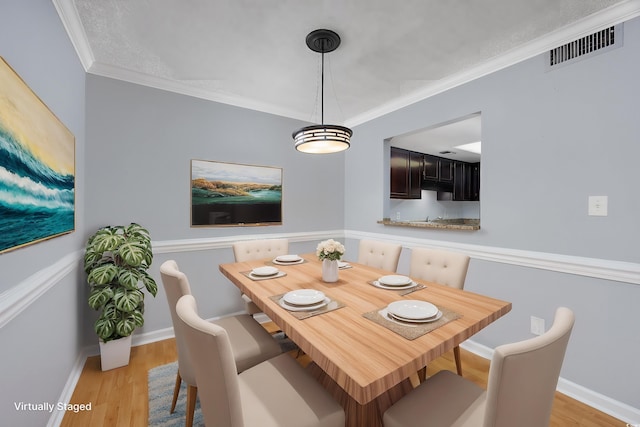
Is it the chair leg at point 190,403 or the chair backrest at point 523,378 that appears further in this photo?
the chair leg at point 190,403

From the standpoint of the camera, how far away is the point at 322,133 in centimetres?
186

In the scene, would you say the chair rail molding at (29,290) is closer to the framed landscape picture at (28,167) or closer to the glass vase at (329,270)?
the framed landscape picture at (28,167)

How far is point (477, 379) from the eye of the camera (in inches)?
81.8

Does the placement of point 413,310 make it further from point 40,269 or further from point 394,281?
point 40,269

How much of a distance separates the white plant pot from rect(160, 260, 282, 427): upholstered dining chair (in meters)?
0.86

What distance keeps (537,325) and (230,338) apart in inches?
89.9

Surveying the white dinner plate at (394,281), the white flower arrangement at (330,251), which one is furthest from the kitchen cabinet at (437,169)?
the white flower arrangement at (330,251)

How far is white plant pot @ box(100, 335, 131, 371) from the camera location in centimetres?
216

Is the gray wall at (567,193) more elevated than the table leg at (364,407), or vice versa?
the gray wall at (567,193)

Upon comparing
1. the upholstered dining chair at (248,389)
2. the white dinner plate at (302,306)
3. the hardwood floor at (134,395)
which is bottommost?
the hardwood floor at (134,395)

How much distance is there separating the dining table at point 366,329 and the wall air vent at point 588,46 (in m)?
Answer: 1.85

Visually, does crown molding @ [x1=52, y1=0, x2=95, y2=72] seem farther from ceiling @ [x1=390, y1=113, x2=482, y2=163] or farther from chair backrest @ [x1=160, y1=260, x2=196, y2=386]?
Result: ceiling @ [x1=390, y1=113, x2=482, y2=163]

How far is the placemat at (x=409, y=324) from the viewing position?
1.10 m

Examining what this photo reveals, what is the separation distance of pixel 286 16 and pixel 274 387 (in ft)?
7.12
